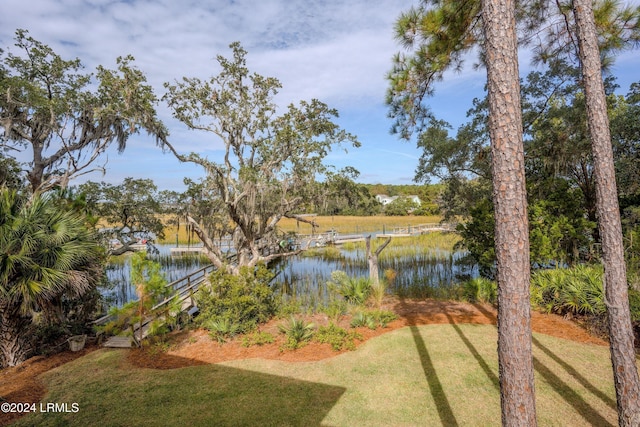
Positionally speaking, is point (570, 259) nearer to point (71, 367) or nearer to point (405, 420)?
point (405, 420)

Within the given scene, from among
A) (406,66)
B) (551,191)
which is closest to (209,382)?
(406,66)

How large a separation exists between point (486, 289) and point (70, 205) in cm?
1176

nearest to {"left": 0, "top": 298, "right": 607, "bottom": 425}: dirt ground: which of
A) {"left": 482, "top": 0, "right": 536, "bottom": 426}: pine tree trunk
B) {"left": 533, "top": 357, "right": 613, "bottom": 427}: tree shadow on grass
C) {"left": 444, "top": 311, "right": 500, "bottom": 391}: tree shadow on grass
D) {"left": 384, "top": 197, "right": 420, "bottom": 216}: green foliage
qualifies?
{"left": 444, "top": 311, "right": 500, "bottom": 391}: tree shadow on grass

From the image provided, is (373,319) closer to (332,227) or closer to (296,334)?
(296,334)

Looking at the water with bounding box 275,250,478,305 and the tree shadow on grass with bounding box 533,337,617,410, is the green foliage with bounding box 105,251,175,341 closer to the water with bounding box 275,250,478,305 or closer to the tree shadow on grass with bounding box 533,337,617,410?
the water with bounding box 275,250,478,305

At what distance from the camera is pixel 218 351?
6957 millimetres

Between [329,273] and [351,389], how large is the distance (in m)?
12.6

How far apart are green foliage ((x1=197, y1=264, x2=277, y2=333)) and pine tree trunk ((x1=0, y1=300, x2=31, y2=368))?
3.58 meters

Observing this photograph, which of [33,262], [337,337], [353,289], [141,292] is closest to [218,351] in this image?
[141,292]

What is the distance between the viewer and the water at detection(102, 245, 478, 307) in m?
12.3

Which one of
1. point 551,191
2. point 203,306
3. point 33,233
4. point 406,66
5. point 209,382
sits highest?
point 406,66

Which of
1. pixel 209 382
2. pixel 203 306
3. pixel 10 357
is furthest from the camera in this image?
pixel 203 306

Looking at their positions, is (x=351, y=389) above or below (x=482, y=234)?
below

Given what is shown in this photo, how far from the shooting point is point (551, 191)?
10.6 m
